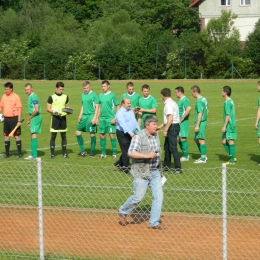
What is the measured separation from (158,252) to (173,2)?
70.0m

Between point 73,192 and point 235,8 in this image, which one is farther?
point 235,8

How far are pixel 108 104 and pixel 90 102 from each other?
61 cm

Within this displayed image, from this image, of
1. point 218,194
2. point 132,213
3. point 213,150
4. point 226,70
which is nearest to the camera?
point 132,213

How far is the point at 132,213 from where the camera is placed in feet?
41.1

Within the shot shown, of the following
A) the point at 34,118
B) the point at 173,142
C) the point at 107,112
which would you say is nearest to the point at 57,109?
the point at 34,118

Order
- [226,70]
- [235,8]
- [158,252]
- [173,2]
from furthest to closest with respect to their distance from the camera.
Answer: [173,2] < [235,8] < [226,70] < [158,252]

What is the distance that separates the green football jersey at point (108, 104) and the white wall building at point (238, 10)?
5002 centimetres

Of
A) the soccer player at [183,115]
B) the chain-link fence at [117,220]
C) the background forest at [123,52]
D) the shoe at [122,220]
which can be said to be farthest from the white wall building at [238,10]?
the shoe at [122,220]

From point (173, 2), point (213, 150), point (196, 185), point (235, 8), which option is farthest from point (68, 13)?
point (196, 185)

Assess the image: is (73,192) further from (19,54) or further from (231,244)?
(19,54)

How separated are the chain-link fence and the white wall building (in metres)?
54.6

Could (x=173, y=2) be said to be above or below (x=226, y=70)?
above

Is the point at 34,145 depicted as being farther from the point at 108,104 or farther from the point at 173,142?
the point at 173,142

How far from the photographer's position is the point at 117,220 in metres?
12.4
